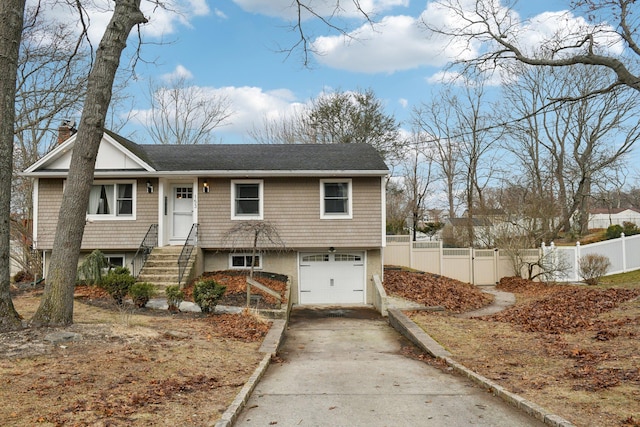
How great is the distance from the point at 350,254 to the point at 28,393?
13.5m

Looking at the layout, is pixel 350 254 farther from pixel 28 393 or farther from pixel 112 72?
pixel 28 393

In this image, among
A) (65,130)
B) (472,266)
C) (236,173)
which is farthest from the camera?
(472,266)

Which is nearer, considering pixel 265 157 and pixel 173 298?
pixel 173 298

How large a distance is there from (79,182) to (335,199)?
977 cm

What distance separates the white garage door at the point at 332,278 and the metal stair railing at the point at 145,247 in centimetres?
526

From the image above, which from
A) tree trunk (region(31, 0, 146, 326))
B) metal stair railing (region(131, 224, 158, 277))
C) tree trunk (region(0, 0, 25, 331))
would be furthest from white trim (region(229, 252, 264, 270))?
tree trunk (region(0, 0, 25, 331))

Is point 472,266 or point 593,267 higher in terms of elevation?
point 593,267

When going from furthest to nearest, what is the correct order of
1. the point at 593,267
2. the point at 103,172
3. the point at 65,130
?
the point at 593,267 < the point at 65,130 < the point at 103,172

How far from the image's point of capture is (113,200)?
16734 millimetres

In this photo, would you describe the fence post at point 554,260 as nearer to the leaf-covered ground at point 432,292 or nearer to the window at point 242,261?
the leaf-covered ground at point 432,292

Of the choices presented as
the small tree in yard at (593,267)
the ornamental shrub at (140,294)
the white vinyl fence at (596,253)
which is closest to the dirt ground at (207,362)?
the ornamental shrub at (140,294)

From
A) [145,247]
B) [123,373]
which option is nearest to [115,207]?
[145,247]

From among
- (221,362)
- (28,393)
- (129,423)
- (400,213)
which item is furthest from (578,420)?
(400,213)

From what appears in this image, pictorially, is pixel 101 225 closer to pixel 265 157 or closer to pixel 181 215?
pixel 181 215
